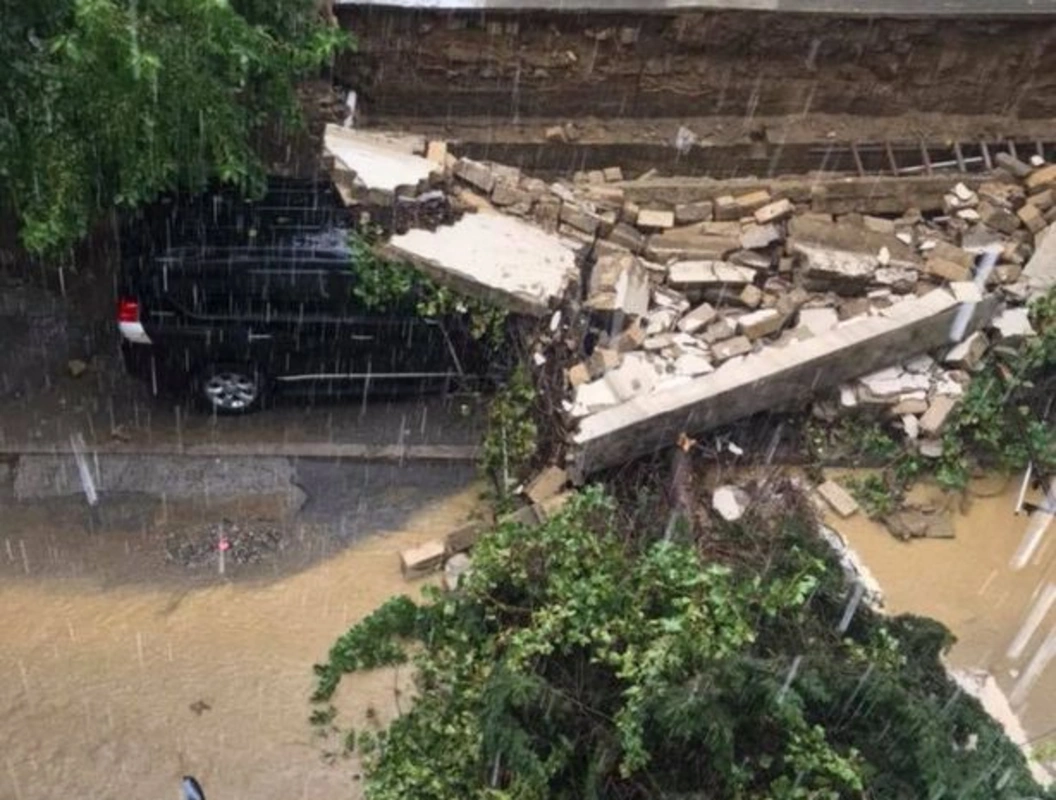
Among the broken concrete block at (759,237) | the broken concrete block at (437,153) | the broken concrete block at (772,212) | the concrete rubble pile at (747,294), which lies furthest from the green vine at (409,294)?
the broken concrete block at (772,212)

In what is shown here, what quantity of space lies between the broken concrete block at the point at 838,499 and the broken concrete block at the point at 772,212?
2.41 meters

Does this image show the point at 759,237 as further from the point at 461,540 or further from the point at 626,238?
the point at 461,540

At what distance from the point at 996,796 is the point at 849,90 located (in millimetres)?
8012

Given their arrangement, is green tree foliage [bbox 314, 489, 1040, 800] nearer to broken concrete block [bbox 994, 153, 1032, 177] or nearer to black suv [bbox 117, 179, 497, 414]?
black suv [bbox 117, 179, 497, 414]

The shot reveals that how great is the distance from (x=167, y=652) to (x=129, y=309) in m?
2.58

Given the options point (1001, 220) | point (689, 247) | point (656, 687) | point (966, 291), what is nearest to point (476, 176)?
point (689, 247)

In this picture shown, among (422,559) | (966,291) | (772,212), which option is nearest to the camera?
(422,559)

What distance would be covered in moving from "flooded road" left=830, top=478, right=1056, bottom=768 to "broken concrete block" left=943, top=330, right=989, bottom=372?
0.96 metres

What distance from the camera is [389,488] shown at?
953 cm

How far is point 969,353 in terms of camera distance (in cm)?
962

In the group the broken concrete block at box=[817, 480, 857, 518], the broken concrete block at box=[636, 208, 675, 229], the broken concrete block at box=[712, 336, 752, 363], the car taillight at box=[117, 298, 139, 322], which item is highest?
the broken concrete block at box=[636, 208, 675, 229]

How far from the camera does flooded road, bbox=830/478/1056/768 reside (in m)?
8.31

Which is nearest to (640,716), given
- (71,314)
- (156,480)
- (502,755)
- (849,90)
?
(502,755)

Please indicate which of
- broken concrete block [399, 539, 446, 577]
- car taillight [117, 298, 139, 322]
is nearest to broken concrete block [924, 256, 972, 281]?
broken concrete block [399, 539, 446, 577]
